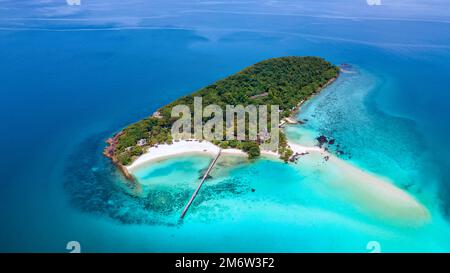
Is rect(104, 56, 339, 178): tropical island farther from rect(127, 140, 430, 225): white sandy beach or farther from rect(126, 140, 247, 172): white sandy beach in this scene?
rect(127, 140, 430, 225): white sandy beach

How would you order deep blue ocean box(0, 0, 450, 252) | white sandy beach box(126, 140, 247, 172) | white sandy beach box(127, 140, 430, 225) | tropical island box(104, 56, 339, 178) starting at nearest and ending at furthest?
deep blue ocean box(0, 0, 450, 252)
white sandy beach box(127, 140, 430, 225)
white sandy beach box(126, 140, 247, 172)
tropical island box(104, 56, 339, 178)

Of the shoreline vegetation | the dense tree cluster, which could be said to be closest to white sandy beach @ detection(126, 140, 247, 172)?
the shoreline vegetation

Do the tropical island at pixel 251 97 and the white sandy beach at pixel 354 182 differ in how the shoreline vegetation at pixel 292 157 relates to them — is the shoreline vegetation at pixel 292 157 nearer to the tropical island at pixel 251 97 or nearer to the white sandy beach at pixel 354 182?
the white sandy beach at pixel 354 182

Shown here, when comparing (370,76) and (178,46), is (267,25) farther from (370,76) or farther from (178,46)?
(370,76)

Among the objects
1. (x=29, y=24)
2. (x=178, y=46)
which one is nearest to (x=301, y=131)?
(x=178, y=46)

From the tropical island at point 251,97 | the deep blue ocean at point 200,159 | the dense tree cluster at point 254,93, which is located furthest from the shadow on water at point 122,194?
the dense tree cluster at point 254,93

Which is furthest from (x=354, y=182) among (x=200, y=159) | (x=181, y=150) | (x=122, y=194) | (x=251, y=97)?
(x=122, y=194)
